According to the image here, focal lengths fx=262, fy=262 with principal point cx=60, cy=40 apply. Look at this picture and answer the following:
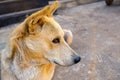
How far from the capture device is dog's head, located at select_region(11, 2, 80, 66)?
1.82 metres

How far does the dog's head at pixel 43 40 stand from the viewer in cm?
182

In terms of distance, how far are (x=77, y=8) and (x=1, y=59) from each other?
3.46 meters

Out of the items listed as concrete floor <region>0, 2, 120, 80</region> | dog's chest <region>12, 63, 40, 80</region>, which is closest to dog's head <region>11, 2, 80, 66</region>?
dog's chest <region>12, 63, 40, 80</region>

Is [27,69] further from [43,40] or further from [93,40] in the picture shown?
[93,40]

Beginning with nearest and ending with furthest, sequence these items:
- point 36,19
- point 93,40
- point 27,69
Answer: point 36,19 → point 27,69 → point 93,40

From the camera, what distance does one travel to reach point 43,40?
1.82 metres

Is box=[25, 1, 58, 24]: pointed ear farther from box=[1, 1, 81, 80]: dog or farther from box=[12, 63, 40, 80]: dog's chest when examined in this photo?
box=[12, 63, 40, 80]: dog's chest

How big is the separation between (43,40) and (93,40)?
2.00m

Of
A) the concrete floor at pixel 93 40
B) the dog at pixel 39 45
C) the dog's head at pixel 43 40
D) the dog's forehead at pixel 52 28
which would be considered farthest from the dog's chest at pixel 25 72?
the concrete floor at pixel 93 40

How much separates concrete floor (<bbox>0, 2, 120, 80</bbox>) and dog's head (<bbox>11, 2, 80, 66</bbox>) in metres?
0.97

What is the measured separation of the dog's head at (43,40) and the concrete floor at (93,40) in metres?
0.97

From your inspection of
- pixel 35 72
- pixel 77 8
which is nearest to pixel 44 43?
pixel 35 72

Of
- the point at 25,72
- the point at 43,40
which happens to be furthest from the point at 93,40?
the point at 43,40

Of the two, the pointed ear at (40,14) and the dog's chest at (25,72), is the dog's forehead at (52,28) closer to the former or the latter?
the pointed ear at (40,14)
